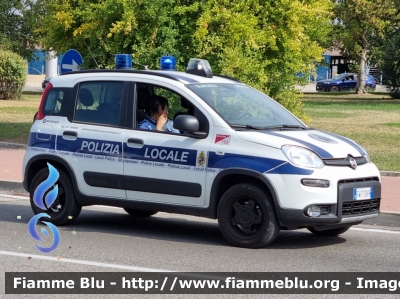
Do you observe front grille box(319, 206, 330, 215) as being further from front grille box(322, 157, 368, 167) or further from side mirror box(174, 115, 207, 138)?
side mirror box(174, 115, 207, 138)

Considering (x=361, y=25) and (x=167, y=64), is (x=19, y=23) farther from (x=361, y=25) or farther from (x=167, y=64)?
(x=167, y=64)

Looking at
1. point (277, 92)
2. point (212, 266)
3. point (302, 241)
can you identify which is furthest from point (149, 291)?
point (277, 92)

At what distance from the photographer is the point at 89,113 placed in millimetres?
9773

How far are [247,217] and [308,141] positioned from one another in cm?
98

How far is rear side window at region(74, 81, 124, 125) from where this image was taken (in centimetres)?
960

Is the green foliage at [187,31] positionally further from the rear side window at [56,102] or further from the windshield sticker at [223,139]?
the windshield sticker at [223,139]

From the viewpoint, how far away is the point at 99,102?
981 centimetres

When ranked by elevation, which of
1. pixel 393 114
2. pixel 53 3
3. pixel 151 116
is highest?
pixel 53 3

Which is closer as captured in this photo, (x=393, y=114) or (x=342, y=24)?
(x=393, y=114)

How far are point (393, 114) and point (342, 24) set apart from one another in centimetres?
2246

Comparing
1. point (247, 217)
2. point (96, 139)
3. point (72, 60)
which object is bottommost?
point (247, 217)

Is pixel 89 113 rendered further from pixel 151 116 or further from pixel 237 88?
pixel 237 88

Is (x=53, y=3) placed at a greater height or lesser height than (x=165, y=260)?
greater

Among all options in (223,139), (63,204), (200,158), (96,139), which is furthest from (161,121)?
(63,204)
